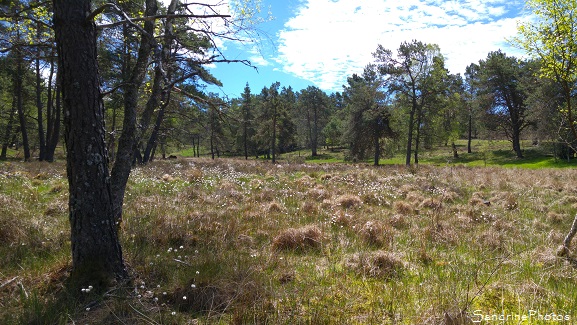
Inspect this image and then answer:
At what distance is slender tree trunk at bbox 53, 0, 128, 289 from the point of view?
316cm

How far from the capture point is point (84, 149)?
3219mm

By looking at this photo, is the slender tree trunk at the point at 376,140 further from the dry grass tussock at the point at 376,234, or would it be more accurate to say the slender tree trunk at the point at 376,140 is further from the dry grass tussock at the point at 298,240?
the dry grass tussock at the point at 298,240

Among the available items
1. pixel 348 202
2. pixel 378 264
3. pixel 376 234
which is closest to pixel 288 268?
pixel 378 264

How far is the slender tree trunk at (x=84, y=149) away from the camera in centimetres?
316

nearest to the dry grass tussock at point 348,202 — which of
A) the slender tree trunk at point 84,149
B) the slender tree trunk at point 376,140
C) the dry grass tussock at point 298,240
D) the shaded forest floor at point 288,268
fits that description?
the shaded forest floor at point 288,268

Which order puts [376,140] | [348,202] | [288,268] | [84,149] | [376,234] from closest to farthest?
[84,149] < [288,268] < [376,234] < [348,202] < [376,140]

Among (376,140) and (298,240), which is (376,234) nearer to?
(298,240)

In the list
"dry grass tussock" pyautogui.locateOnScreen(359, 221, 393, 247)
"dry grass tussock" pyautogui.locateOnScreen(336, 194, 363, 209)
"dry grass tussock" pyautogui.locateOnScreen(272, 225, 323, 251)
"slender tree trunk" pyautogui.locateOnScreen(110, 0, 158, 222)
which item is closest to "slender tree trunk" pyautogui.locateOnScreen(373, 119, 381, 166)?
"dry grass tussock" pyautogui.locateOnScreen(336, 194, 363, 209)

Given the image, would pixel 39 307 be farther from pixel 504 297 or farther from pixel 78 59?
pixel 504 297

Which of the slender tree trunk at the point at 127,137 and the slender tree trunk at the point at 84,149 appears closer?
the slender tree trunk at the point at 84,149

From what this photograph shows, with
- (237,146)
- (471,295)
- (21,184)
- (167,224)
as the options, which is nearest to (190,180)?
(21,184)

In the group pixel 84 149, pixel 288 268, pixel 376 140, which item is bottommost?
pixel 288 268

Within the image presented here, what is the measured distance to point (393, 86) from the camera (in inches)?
1120

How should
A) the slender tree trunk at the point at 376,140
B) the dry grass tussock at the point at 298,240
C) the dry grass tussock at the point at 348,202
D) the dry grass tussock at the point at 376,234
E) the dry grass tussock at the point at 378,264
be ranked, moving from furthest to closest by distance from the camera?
1. the slender tree trunk at the point at 376,140
2. the dry grass tussock at the point at 348,202
3. the dry grass tussock at the point at 376,234
4. the dry grass tussock at the point at 298,240
5. the dry grass tussock at the point at 378,264
